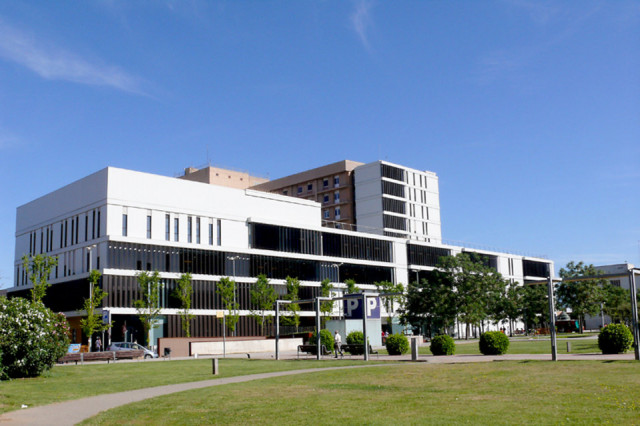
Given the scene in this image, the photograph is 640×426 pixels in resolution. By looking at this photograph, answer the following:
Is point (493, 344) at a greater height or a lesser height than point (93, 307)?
lesser

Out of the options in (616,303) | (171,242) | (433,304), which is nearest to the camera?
(171,242)

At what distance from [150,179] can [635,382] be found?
62.1 meters

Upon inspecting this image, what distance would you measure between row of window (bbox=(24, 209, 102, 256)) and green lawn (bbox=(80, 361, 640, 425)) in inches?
2066

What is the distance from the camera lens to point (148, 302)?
224 feet

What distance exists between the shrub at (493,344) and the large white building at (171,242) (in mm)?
30864

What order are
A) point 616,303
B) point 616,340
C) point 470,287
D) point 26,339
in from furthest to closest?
1. point 616,303
2. point 470,287
3. point 616,340
4. point 26,339

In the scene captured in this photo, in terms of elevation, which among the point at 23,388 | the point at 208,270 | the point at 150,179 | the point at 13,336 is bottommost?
the point at 23,388

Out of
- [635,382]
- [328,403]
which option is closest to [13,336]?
[328,403]

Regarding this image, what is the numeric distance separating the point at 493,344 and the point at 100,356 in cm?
2639

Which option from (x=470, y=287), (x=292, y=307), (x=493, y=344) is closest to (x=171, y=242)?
(x=292, y=307)

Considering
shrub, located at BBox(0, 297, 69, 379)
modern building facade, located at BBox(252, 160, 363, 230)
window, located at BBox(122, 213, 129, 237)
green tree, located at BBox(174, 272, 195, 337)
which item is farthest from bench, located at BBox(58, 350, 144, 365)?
modern building facade, located at BBox(252, 160, 363, 230)

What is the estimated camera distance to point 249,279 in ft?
262

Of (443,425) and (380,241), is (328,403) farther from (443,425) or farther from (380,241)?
(380,241)

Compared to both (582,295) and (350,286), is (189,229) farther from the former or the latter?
(582,295)
